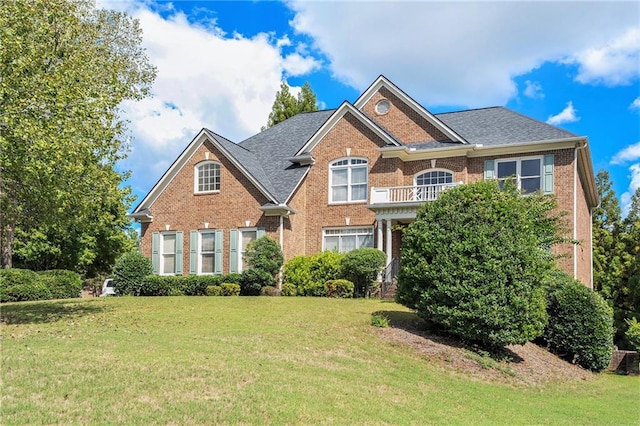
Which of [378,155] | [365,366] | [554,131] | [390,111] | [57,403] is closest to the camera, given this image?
[57,403]

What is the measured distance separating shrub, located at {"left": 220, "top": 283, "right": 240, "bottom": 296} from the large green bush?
10.9 meters

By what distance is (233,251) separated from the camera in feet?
83.4

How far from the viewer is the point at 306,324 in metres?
14.4

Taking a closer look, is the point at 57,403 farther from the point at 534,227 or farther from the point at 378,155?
the point at 378,155

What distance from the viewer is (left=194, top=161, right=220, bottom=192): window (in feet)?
86.7

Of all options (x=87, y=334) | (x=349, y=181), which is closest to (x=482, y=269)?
(x=87, y=334)

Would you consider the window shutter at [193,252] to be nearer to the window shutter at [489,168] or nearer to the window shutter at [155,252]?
the window shutter at [155,252]

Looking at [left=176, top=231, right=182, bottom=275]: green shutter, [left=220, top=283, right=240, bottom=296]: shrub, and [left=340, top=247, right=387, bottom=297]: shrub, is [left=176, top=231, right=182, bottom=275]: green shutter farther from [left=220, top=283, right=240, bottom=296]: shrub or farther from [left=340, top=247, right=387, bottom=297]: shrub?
[left=340, top=247, right=387, bottom=297]: shrub

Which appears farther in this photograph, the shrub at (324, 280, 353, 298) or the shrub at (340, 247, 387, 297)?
the shrub at (340, 247, 387, 297)

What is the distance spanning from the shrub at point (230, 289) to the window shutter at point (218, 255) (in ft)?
6.18

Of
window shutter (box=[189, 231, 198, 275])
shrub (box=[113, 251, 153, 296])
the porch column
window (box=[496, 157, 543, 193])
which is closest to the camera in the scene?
window (box=[496, 157, 543, 193])

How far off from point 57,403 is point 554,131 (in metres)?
21.6

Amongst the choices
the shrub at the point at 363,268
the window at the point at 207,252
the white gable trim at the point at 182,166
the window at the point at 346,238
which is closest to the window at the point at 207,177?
the white gable trim at the point at 182,166

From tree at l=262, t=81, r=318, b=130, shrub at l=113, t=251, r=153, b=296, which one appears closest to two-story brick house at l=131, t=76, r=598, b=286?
shrub at l=113, t=251, r=153, b=296
